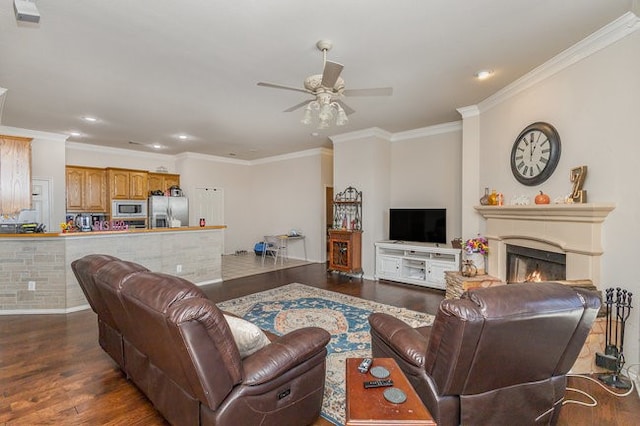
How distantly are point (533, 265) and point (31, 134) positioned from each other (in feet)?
28.2

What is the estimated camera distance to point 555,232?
308 centimetres

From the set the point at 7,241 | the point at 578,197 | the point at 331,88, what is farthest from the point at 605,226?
the point at 7,241

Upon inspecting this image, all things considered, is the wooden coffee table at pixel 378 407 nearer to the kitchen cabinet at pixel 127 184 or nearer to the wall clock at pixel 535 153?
the wall clock at pixel 535 153

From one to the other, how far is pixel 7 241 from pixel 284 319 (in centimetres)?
375

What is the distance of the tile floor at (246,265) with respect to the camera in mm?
6291

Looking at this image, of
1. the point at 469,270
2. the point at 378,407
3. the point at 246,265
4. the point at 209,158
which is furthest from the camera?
the point at 209,158

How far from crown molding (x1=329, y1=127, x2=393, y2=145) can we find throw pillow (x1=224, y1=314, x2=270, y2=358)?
4.77 metres

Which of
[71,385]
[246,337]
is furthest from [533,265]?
[71,385]

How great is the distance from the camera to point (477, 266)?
4441 millimetres

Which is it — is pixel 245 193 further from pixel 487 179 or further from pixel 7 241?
pixel 487 179

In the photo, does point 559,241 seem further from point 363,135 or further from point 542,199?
point 363,135

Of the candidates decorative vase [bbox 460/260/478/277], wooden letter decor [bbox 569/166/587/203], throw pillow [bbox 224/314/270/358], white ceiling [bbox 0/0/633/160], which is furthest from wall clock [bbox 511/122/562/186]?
Result: throw pillow [bbox 224/314/270/358]

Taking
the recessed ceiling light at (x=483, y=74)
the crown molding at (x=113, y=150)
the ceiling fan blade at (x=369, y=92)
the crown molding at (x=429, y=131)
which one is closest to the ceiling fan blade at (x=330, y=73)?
the ceiling fan blade at (x=369, y=92)

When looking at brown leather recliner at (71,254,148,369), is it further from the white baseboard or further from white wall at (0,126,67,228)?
white wall at (0,126,67,228)
